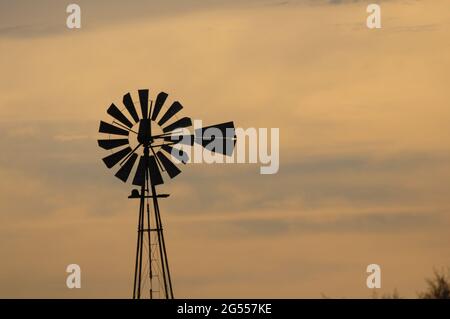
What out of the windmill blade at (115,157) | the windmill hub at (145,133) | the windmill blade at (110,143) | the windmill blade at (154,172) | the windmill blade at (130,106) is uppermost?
the windmill blade at (130,106)

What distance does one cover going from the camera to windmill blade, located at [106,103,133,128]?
60188mm

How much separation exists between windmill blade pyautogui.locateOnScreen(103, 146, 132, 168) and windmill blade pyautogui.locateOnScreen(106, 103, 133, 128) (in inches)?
34.0

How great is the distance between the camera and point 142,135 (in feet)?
195

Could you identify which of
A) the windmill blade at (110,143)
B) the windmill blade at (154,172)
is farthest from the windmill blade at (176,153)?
the windmill blade at (110,143)

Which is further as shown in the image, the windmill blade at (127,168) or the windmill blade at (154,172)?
the windmill blade at (127,168)

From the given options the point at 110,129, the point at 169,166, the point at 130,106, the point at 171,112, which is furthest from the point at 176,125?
the point at 110,129

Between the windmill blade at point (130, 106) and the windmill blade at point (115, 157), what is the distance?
1.12 metres

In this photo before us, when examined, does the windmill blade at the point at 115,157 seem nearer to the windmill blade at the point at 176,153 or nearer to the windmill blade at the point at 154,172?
the windmill blade at the point at 154,172

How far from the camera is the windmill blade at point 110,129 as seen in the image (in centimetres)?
6034

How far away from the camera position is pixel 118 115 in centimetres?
6025

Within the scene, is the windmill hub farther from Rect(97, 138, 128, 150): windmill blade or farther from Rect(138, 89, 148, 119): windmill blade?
Rect(97, 138, 128, 150): windmill blade

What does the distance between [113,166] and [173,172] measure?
2417 mm
